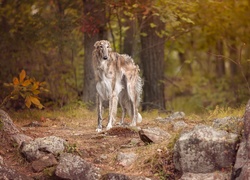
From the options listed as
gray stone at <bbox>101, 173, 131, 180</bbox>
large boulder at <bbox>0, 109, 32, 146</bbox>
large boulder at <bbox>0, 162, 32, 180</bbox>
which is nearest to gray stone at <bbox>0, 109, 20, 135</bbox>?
large boulder at <bbox>0, 109, 32, 146</bbox>

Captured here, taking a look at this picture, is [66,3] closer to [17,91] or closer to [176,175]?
[17,91]

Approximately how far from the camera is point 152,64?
54.0 ft

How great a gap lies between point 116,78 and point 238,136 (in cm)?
439

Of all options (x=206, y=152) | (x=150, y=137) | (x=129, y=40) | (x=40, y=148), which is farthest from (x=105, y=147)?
(x=129, y=40)

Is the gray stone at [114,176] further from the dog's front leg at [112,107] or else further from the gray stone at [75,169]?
the dog's front leg at [112,107]

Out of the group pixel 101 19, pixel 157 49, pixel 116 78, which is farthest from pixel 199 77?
pixel 116 78

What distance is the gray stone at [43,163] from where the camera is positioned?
8.41 m

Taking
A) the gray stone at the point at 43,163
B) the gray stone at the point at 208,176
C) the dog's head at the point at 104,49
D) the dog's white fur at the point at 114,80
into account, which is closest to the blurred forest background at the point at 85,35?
the dog's white fur at the point at 114,80

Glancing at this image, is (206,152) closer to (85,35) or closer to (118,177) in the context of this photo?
(118,177)

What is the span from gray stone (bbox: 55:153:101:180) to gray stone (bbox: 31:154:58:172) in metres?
0.25

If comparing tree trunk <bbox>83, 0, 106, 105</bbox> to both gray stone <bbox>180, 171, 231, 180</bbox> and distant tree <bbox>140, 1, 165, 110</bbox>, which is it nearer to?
distant tree <bbox>140, 1, 165, 110</bbox>

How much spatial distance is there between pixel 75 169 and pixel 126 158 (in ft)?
3.16

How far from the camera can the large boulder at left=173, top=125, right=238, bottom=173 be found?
25.9ft

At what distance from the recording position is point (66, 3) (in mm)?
16219
